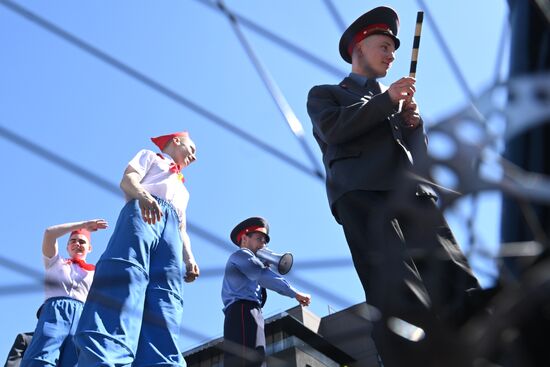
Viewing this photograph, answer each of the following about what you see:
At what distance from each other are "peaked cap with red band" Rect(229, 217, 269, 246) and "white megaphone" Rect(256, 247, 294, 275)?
0.29ft

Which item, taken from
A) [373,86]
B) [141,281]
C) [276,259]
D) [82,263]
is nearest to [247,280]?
[276,259]

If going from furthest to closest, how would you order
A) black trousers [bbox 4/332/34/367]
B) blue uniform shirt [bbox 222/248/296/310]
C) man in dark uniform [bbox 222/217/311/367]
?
1. blue uniform shirt [bbox 222/248/296/310]
2. black trousers [bbox 4/332/34/367]
3. man in dark uniform [bbox 222/217/311/367]

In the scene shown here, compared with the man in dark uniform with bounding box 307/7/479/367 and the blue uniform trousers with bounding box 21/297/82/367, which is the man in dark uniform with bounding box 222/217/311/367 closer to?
the blue uniform trousers with bounding box 21/297/82/367

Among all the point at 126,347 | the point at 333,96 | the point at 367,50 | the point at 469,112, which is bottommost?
the point at 469,112

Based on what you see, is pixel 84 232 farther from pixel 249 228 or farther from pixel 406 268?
pixel 406 268

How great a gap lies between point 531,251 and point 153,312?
1.85m

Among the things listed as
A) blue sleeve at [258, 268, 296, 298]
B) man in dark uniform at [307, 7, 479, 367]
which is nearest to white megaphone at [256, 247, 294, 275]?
blue sleeve at [258, 268, 296, 298]

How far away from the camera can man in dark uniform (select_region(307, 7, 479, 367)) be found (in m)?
1.77

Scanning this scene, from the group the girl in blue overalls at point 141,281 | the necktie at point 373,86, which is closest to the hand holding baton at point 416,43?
the necktie at point 373,86

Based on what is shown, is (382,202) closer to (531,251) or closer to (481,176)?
(531,251)

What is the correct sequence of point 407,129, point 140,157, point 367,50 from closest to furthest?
point 407,129 → point 367,50 → point 140,157

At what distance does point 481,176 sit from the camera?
3.69 ft

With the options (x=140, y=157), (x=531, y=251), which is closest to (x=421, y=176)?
(x=531, y=251)

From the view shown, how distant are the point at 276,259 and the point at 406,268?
295cm
